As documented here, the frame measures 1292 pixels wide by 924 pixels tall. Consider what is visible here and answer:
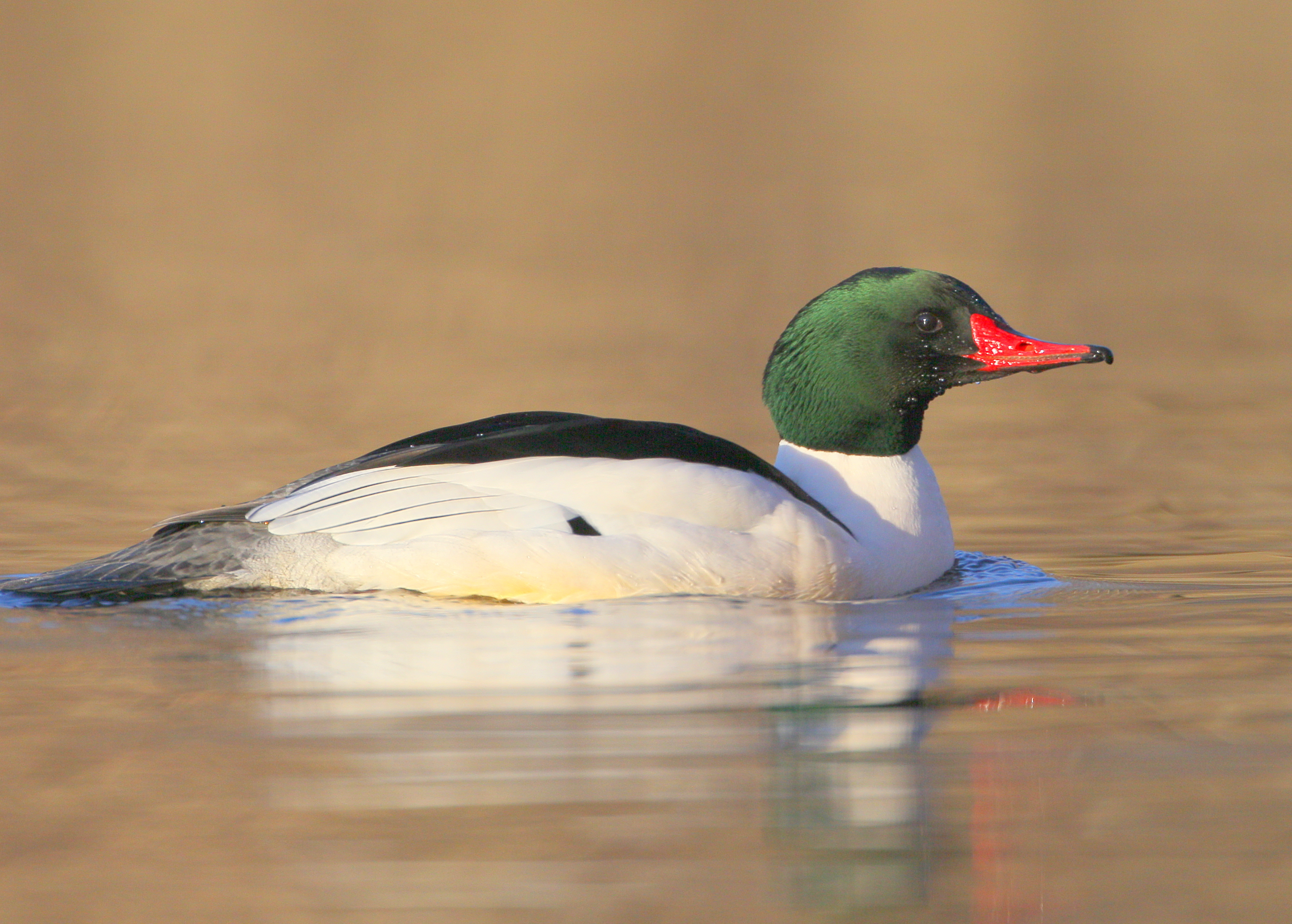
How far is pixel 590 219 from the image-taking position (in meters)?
20.2

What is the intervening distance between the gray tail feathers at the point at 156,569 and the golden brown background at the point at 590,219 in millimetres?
1096

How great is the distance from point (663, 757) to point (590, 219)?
16.3m

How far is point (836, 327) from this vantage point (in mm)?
6730

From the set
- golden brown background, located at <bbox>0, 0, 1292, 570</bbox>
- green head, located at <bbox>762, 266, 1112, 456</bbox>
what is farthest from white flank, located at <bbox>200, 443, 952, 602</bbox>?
golden brown background, located at <bbox>0, 0, 1292, 570</bbox>

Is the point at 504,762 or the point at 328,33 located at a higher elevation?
the point at 328,33

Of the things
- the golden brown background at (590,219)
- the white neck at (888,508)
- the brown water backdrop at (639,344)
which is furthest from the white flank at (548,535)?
the golden brown background at (590,219)

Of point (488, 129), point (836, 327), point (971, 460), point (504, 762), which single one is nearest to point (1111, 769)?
point (504, 762)

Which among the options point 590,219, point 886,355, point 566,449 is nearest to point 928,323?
point 886,355

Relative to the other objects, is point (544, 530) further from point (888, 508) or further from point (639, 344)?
point (639, 344)

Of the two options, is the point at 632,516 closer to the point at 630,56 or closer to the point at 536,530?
the point at 536,530

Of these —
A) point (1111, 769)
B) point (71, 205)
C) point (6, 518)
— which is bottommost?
point (1111, 769)

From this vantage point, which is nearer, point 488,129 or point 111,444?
point 111,444

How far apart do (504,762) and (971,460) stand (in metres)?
5.65

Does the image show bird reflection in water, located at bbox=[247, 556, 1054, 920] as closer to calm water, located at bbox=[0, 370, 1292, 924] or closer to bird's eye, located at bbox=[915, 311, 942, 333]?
calm water, located at bbox=[0, 370, 1292, 924]
